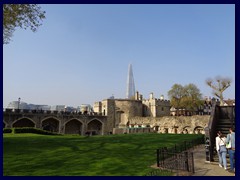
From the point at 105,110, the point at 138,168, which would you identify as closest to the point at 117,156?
Result: the point at 138,168

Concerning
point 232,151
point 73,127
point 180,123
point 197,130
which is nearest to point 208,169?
point 232,151

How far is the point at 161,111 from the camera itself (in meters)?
64.3

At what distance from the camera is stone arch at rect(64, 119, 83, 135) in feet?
179

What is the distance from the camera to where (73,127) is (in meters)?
55.7

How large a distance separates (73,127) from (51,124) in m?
5.82

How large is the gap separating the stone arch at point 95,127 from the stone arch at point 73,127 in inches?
96.8

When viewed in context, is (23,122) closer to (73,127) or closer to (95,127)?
(73,127)

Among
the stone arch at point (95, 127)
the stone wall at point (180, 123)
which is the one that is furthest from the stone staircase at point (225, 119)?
the stone arch at point (95, 127)

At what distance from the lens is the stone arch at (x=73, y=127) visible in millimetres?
54513

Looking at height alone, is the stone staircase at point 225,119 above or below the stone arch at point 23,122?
above

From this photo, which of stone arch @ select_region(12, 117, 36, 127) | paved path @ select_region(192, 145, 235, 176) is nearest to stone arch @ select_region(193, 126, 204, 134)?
stone arch @ select_region(12, 117, 36, 127)

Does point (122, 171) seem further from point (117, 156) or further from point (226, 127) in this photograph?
point (226, 127)

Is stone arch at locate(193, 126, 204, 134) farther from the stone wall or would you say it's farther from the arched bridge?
the arched bridge

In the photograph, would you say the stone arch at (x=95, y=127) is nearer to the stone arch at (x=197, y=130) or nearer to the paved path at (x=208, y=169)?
the stone arch at (x=197, y=130)
